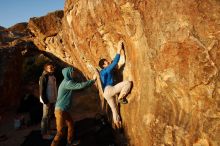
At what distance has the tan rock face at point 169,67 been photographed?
218 inches

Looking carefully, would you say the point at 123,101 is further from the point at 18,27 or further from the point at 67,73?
the point at 18,27

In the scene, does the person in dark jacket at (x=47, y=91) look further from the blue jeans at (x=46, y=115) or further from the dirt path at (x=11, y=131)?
the dirt path at (x=11, y=131)

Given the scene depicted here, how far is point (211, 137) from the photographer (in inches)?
219

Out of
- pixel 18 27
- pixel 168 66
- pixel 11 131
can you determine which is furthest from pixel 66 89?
pixel 18 27

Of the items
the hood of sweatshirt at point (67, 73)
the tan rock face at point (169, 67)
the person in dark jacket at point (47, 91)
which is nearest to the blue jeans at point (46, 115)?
the person in dark jacket at point (47, 91)

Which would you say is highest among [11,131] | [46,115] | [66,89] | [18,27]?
[18,27]

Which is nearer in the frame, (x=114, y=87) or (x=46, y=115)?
(x=114, y=87)

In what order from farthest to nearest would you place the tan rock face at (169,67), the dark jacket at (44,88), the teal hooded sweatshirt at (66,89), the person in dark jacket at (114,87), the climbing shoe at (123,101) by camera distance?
the dark jacket at (44,88), the teal hooded sweatshirt at (66,89), the climbing shoe at (123,101), the person in dark jacket at (114,87), the tan rock face at (169,67)

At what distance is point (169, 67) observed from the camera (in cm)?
596

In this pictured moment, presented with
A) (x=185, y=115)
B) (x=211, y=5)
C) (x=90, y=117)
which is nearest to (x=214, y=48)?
(x=211, y=5)

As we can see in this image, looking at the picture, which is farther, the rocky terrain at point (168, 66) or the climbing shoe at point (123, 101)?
the climbing shoe at point (123, 101)

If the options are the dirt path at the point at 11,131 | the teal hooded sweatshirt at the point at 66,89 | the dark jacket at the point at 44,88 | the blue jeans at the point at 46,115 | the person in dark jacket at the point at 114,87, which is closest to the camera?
the person in dark jacket at the point at 114,87

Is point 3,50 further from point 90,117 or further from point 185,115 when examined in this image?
point 185,115

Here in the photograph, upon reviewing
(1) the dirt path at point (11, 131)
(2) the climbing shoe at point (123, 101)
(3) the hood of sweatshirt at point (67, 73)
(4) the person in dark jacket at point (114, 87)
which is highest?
(3) the hood of sweatshirt at point (67, 73)
